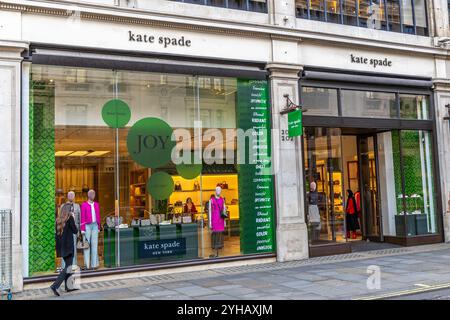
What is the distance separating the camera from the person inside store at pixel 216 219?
494 inches

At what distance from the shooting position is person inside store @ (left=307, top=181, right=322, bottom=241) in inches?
537

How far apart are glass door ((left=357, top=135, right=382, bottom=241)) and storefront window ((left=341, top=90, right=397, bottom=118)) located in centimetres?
119

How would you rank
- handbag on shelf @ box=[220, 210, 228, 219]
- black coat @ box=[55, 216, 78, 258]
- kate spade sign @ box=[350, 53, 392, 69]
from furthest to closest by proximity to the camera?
kate spade sign @ box=[350, 53, 392, 69]
handbag on shelf @ box=[220, 210, 228, 219]
black coat @ box=[55, 216, 78, 258]

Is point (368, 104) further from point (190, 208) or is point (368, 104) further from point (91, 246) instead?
point (91, 246)

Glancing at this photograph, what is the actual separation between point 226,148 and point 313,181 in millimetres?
2806

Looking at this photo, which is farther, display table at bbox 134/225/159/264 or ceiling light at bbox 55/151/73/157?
display table at bbox 134/225/159/264

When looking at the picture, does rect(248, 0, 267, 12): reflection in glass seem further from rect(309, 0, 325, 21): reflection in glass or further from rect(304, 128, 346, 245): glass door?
rect(304, 128, 346, 245): glass door

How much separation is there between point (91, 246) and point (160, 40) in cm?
517

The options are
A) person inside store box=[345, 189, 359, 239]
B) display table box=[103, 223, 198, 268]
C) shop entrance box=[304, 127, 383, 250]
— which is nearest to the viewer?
display table box=[103, 223, 198, 268]

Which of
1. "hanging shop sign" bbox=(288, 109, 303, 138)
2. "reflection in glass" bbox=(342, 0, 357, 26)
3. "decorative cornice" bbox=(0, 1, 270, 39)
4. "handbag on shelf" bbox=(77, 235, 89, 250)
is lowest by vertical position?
"handbag on shelf" bbox=(77, 235, 89, 250)

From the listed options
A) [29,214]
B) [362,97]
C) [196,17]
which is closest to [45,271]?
[29,214]

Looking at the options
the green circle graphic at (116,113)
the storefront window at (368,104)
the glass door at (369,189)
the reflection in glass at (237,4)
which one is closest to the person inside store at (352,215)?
the glass door at (369,189)

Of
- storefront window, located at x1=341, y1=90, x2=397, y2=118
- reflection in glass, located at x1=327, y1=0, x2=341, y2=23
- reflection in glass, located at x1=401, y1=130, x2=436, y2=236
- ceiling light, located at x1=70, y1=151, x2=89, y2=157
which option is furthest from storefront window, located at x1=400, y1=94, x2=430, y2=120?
ceiling light, located at x1=70, y1=151, x2=89, y2=157

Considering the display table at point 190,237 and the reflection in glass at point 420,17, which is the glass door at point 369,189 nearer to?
the reflection in glass at point 420,17
